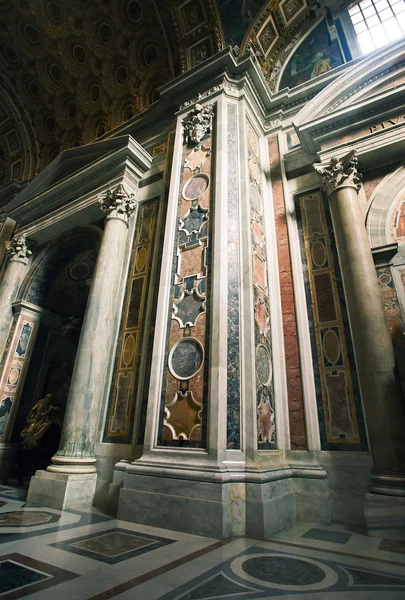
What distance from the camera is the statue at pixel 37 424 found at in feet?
21.2

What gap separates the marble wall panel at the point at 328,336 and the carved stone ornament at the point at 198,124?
208 centimetres

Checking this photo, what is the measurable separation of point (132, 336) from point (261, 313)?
6.62ft

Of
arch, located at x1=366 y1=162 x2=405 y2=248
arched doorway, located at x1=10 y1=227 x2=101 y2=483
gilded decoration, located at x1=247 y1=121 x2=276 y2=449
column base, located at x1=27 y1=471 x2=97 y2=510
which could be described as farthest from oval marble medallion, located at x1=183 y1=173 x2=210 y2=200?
column base, located at x1=27 y1=471 x2=97 y2=510

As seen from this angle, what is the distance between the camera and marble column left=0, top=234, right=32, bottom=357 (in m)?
7.64

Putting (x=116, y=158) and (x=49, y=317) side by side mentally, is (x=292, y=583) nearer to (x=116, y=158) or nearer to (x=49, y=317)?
(x=116, y=158)

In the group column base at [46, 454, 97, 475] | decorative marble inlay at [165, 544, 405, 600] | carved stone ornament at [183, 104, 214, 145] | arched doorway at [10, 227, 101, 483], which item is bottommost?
decorative marble inlay at [165, 544, 405, 600]

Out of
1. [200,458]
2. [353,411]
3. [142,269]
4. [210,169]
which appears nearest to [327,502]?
[353,411]

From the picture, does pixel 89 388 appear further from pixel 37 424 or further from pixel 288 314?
pixel 288 314

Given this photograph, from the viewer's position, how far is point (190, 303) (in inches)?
176

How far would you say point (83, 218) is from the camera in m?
7.39

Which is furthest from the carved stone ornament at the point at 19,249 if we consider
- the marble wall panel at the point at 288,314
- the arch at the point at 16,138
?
the marble wall panel at the point at 288,314

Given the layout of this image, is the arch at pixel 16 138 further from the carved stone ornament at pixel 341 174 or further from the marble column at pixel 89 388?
the carved stone ornament at pixel 341 174

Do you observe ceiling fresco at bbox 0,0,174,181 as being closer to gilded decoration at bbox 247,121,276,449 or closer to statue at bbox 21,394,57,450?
gilded decoration at bbox 247,121,276,449

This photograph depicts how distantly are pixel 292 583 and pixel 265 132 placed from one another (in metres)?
6.88
